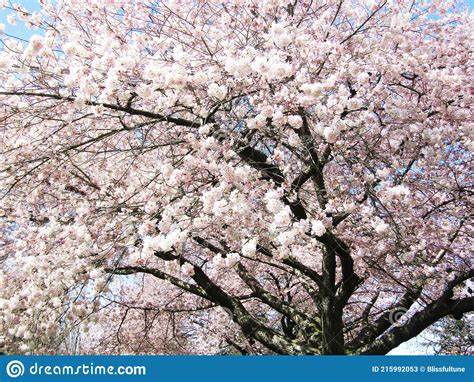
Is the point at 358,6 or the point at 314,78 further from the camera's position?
the point at 358,6

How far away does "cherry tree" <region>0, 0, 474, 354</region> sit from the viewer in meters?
4.74

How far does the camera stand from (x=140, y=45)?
5.65 meters

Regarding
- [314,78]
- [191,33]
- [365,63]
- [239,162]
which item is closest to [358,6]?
[365,63]

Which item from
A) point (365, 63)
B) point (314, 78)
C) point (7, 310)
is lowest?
point (7, 310)

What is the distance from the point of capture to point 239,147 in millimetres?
5449

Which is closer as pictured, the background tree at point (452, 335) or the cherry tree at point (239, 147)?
the cherry tree at point (239, 147)

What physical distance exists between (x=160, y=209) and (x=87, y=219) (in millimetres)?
1216

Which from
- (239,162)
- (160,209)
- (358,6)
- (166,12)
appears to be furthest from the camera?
(358,6)

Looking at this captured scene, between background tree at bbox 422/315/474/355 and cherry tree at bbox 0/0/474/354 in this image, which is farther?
background tree at bbox 422/315/474/355

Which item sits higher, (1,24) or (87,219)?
(1,24)

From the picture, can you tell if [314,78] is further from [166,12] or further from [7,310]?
[7,310]

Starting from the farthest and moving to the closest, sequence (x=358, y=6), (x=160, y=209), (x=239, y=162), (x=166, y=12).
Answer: (x=358, y=6) → (x=166, y=12) → (x=239, y=162) → (x=160, y=209)

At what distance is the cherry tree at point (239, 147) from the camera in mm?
4742

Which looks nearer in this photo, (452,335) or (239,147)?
(239,147)
